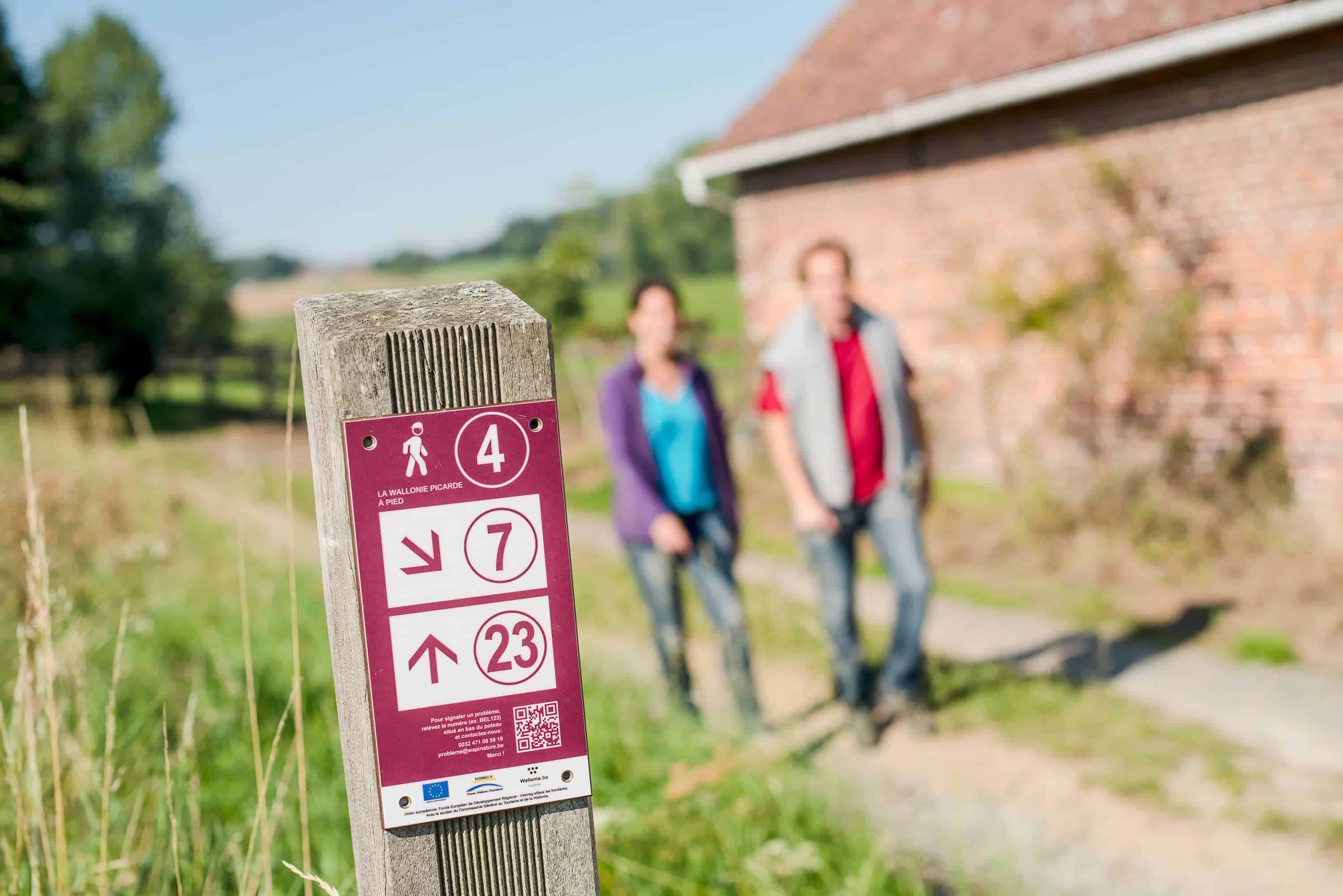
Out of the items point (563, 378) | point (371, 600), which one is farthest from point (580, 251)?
point (371, 600)

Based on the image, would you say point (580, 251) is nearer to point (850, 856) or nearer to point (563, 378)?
point (563, 378)

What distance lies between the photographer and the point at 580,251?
63.7 feet

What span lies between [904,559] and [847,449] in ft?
1.63

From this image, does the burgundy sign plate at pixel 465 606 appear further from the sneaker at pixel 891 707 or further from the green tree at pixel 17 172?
the green tree at pixel 17 172

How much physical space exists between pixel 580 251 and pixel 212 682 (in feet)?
50.8

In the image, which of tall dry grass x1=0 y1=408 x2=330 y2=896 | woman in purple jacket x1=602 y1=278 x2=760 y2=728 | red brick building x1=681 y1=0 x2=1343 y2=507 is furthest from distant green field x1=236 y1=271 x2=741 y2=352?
tall dry grass x1=0 y1=408 x2=330 y2=896

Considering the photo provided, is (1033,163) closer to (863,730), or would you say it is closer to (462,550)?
(863,730)

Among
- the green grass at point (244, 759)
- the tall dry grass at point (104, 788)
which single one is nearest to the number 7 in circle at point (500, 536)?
the tall dry grass at point (104, 788)

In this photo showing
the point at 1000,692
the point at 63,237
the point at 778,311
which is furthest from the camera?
the point at 63,237

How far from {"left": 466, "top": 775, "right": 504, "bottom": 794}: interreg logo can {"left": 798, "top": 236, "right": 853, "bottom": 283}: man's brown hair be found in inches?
125

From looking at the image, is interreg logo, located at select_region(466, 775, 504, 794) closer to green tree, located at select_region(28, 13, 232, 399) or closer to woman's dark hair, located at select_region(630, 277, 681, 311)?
woman's dark hair, located at select_region(630, 277, 681, 311)

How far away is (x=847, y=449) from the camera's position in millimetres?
4488

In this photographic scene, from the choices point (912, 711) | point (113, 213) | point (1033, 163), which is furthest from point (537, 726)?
point (113, 213)

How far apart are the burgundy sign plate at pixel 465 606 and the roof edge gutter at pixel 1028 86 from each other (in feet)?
22.4
